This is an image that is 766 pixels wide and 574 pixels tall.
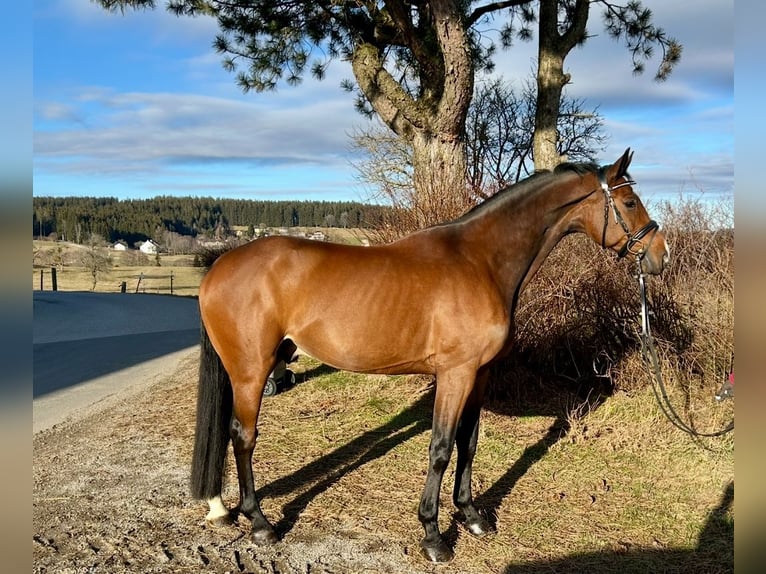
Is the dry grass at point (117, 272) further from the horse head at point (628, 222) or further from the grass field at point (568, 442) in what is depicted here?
the horse head at point (628, 222)

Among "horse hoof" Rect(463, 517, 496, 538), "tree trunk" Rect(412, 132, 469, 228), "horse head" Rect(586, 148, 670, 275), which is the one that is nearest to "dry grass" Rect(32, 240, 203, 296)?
"tree trunk" Rect(412, 132, 469, 228)

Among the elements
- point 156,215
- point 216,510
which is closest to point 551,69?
point 216,510

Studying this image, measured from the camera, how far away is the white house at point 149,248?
45500mm

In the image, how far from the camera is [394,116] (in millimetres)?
6789

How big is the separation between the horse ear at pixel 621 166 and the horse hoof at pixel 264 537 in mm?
2879

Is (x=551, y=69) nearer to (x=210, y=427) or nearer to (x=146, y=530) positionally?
(x=210, y=427)

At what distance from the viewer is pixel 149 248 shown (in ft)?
152

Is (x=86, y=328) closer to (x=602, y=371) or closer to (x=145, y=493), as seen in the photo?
(x=145, y=493)

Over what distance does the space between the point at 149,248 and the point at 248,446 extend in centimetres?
4734

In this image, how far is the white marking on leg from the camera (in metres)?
3.40

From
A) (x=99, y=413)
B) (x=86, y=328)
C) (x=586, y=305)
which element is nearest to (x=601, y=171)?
(x=586, y=305)

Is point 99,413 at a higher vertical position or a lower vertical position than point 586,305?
lower
